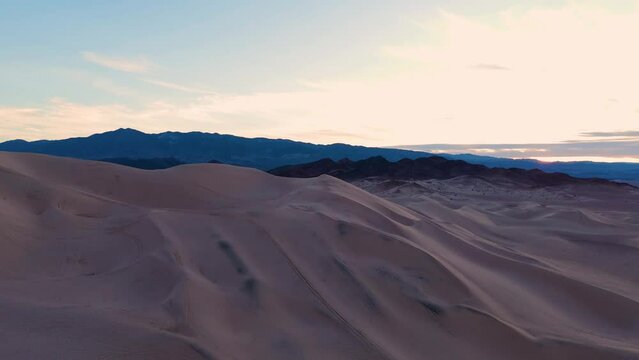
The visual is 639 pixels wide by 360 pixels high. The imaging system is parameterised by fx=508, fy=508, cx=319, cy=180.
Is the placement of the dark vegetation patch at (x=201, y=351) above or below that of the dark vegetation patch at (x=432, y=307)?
above

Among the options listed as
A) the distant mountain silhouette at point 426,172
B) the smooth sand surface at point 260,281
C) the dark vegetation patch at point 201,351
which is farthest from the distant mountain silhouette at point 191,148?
the dark vegetation patch at point 201,351

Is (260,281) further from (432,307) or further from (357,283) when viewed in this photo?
(432,307)

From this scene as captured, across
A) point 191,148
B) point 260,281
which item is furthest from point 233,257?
point 191,148

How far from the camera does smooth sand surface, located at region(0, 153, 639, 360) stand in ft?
11.5

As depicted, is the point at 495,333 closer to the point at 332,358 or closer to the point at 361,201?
Result: the point at 332,358

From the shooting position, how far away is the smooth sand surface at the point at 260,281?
351cm

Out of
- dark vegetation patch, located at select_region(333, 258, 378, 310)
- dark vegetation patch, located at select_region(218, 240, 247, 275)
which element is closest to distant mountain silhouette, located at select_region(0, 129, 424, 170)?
dark vegetation patch, located at select_region(218, 240, 247, 275)

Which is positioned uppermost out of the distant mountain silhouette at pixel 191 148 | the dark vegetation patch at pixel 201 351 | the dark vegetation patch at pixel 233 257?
the distant mountain silhouette at pixel 191 148

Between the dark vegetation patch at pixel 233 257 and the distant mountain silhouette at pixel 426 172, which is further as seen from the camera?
the distant mountain silhouette at pixel 426 172

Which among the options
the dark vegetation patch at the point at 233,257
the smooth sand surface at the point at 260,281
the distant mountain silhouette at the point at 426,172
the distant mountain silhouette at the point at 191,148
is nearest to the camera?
the smooth sand surface at the point at 260,281

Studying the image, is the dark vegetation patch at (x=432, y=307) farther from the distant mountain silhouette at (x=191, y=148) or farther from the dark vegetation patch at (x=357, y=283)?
the distant mountain silhouette at (x=191, y=148)

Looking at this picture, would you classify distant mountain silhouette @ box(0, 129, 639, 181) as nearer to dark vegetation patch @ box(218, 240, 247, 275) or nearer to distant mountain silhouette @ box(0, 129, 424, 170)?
distant mountain silhouette @ box(0, 129, 424, 170)

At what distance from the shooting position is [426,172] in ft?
105

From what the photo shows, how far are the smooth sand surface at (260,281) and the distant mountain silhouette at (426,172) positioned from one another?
22286 mm
